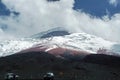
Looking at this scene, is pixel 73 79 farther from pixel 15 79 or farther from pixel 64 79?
pixel 15 79

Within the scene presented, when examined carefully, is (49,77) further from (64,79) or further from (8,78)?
(8,78)

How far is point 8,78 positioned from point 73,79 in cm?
1486

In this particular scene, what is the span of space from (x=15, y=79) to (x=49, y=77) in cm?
816

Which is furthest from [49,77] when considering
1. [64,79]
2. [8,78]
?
[8,78]

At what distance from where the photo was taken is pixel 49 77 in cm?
8969

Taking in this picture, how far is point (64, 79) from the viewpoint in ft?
297

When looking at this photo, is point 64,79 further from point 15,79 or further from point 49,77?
point 15,79

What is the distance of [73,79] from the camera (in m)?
89.7

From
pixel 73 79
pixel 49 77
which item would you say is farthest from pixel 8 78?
pixel 73 79

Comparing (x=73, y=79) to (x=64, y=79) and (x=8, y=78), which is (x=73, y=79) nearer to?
(x=64, y=79)

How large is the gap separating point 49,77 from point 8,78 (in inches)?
368

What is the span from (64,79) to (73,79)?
224 centimetres

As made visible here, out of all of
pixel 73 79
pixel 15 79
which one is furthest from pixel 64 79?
pixel 15 79

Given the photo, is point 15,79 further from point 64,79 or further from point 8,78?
point 64,79
